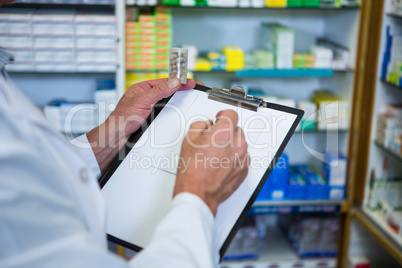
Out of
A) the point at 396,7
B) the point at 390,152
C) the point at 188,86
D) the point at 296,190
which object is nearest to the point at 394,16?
the point at 396,7

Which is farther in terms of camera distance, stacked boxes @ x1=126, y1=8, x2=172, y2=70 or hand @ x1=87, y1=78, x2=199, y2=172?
stacked boxes @ x1=126, y1=8, x2=172, y2=70

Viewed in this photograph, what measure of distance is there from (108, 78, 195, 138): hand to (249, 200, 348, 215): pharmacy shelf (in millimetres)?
1853

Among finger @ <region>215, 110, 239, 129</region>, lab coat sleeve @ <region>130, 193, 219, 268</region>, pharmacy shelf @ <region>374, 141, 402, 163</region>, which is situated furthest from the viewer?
pharmacy shelf @ <region>374, 141, 402, 163</region>

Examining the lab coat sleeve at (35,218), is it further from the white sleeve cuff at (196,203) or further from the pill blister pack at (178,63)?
the pill blister pack at (178,63)

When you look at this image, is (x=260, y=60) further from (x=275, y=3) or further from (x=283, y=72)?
(x=275, y=3)

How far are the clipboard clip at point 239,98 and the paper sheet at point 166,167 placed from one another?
1 centimetres

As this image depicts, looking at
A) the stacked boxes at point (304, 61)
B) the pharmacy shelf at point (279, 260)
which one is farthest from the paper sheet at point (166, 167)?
the pharmacy shelf at point (279, 260)

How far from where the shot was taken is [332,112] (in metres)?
3.03

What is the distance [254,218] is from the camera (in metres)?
3.27

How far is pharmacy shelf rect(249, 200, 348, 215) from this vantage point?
9.87 feet

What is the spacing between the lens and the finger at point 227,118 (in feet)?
3.51

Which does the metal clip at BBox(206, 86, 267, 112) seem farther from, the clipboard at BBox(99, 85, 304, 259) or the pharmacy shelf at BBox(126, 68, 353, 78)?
the pharmacy shelf at BBox(126, 68, 353, 78)

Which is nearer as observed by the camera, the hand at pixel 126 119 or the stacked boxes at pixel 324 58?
the hand at pixel 126 119

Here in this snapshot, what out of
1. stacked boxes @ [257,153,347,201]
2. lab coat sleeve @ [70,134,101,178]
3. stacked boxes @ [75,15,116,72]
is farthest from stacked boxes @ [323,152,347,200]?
lab coat sleeve @ [70,134,101,178]
